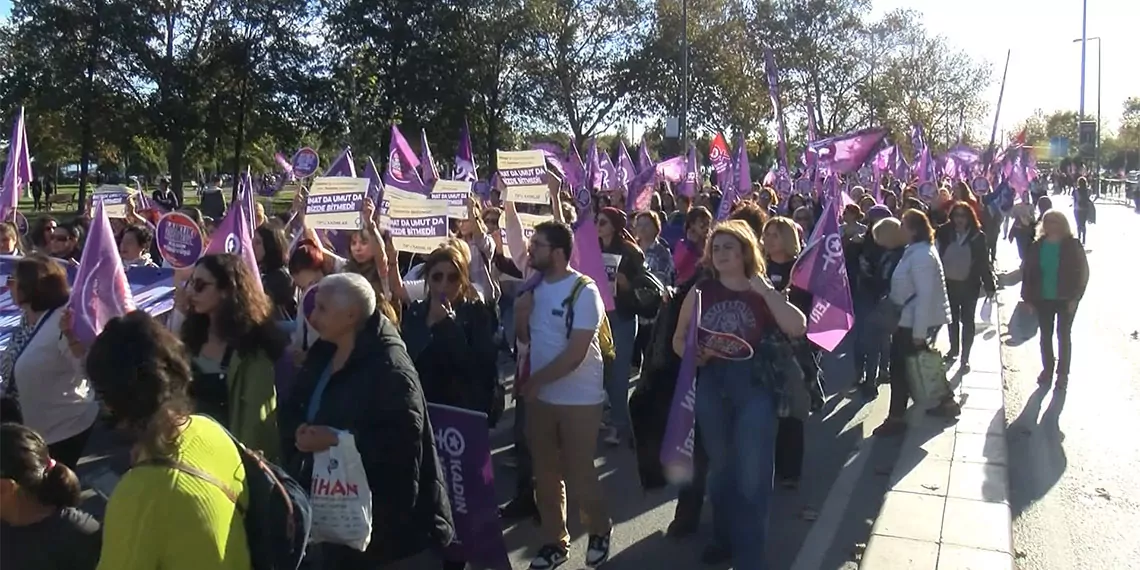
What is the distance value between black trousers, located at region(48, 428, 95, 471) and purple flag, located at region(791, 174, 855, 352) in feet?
12.4

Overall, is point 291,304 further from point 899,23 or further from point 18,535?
point 899,23

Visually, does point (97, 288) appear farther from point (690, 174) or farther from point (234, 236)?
point (690, 174)

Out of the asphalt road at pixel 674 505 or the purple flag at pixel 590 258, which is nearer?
the asphalt road at pixel 674 505

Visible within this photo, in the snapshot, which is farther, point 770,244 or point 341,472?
point 770,244

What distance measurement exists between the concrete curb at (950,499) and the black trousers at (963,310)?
4.42 ft

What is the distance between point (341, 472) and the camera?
11.1 ft

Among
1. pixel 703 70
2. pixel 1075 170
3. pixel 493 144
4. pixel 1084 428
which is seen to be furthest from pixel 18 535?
pixel 1075 170

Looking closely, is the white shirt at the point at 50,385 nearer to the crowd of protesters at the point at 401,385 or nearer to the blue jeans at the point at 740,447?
the crowd of protesters at the point at 401,385

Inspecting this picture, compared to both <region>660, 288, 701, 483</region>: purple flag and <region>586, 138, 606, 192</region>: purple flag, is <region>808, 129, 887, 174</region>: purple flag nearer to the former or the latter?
<region>586, 138, 606, 192</region>: purple flag

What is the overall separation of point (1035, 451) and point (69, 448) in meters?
5.96

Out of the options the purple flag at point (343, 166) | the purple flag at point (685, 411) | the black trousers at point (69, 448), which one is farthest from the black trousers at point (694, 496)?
the purple flag at point (343, 166)

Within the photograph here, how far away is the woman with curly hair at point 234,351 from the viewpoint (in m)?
3.86

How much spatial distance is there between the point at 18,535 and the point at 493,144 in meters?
38.2

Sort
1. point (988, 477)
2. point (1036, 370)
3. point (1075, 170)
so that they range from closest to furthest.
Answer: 1. point (988, 477)
2. point (1036, 370)
3. point (1075, 170)
